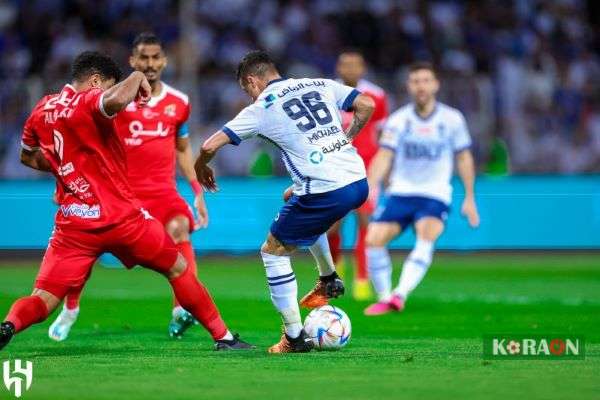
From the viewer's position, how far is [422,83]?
1332 centimetres

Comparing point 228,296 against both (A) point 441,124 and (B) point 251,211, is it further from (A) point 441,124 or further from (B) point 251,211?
(B) point 251,211

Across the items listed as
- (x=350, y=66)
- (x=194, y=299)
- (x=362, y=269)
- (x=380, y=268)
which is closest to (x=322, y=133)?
(x=194, y=299)

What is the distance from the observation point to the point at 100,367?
8453 millimetres

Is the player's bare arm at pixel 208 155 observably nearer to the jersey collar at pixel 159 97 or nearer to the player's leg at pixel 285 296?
the player's leg at pixel 285 296

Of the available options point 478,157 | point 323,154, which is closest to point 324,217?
point 323,154

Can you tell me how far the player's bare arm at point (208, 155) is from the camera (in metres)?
9.00

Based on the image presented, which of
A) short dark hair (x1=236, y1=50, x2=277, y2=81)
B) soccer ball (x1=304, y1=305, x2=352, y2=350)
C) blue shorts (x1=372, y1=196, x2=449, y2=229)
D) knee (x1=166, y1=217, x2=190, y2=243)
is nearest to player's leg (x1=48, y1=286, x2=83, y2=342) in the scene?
knee (x1=166, y1=217, x2=190, y2=243)

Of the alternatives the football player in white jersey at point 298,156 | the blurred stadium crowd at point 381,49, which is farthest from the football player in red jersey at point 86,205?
the blurred stadium crowd at point 381,49

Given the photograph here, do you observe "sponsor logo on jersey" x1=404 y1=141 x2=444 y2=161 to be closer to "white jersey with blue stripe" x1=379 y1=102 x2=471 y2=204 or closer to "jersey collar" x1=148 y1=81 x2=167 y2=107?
"white jersey with blue stripe" x1=379 y1=102 x2=471 y2=204

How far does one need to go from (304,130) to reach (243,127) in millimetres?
441

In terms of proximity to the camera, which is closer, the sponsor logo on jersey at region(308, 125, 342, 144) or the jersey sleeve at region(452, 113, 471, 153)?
the sponsor logo on jersey at region(308, 125, 342, 144)

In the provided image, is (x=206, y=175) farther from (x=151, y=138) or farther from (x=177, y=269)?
(x=151, y=138)

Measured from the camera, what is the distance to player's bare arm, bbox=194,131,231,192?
29.5 ft

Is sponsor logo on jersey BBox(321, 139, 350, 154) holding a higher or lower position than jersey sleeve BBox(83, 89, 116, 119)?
lower
